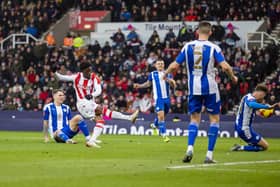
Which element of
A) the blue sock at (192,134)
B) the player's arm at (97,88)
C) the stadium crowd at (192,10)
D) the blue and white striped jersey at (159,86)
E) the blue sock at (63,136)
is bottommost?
the blue sock at (63,136)

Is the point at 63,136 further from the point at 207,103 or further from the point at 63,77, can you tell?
the point at 207,103

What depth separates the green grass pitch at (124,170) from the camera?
12.5 meters

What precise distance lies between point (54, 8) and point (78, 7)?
4.56 ft

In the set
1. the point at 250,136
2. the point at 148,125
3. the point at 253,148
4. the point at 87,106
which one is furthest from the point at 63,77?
the point at 148,125

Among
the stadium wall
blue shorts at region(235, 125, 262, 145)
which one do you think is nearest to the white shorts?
blue shorts at region(235, 125, 262, 145)

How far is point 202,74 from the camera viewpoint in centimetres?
1659

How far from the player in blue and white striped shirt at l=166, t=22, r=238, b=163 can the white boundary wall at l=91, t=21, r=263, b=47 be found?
26.2 m

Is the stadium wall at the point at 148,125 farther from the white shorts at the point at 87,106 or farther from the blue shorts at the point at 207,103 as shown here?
the blue shorts at the point at 207,103

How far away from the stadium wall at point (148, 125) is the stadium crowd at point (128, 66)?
5.93 feet

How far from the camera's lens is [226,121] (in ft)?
113

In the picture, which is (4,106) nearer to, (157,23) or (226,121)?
(157,23)

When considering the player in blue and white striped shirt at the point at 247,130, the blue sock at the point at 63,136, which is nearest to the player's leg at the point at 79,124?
the blue sock at the point at 63,136

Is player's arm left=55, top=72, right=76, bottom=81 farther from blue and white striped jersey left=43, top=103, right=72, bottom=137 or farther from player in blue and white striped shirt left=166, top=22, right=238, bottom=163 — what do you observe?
player in blue and white striped shirt left=166, top=22, right=238, bottom=163

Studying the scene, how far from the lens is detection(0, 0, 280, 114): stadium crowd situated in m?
38.2
